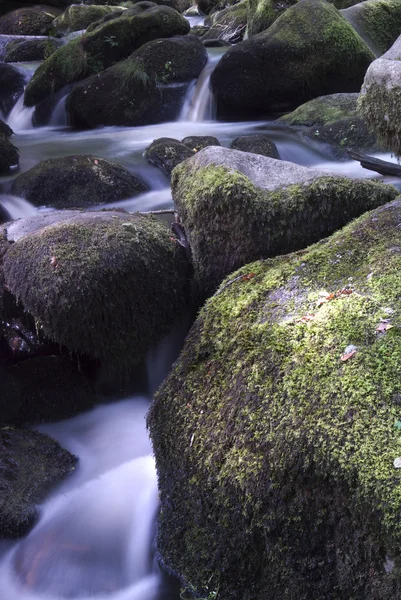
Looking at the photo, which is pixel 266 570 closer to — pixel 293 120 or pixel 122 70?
pixel 293 120

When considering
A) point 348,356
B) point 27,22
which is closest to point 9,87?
point 27,22

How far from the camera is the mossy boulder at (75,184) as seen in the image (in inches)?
286

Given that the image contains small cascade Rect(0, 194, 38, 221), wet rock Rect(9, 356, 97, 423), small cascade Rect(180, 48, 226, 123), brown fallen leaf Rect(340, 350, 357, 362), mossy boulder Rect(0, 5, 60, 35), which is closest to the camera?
brown fallen leaf Rect(340, 350, 357, 362)

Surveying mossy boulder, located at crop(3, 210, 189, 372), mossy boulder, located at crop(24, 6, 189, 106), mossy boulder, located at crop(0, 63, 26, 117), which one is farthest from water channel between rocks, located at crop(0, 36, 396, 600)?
mossy boulder, located at crop(0, 63, 26, 117)

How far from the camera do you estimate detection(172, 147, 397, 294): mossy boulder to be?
385cm

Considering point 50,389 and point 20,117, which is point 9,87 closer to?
point 20,117

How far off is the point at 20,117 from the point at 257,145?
6.00 meters

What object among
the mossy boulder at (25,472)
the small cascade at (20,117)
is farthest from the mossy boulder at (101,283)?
the small cascade at (20,117)

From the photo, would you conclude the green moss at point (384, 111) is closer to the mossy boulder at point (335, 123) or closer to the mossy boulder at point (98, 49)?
the mossy boulder at point (335, 123)

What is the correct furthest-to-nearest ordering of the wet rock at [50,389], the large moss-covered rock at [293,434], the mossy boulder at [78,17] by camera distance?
the mossy boulder at [78,17] < the wet rock at [50,389] < the large moss-covered rock at [293,434]

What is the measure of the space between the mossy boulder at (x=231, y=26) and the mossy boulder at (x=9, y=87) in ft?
16.5

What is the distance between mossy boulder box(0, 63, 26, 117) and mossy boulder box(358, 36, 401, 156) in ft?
31.7

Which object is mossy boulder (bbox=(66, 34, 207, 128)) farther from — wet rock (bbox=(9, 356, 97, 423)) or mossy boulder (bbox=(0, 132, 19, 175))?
wet rock (bbox=(9, 356, 97, 423))

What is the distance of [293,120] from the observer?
31.4ft
